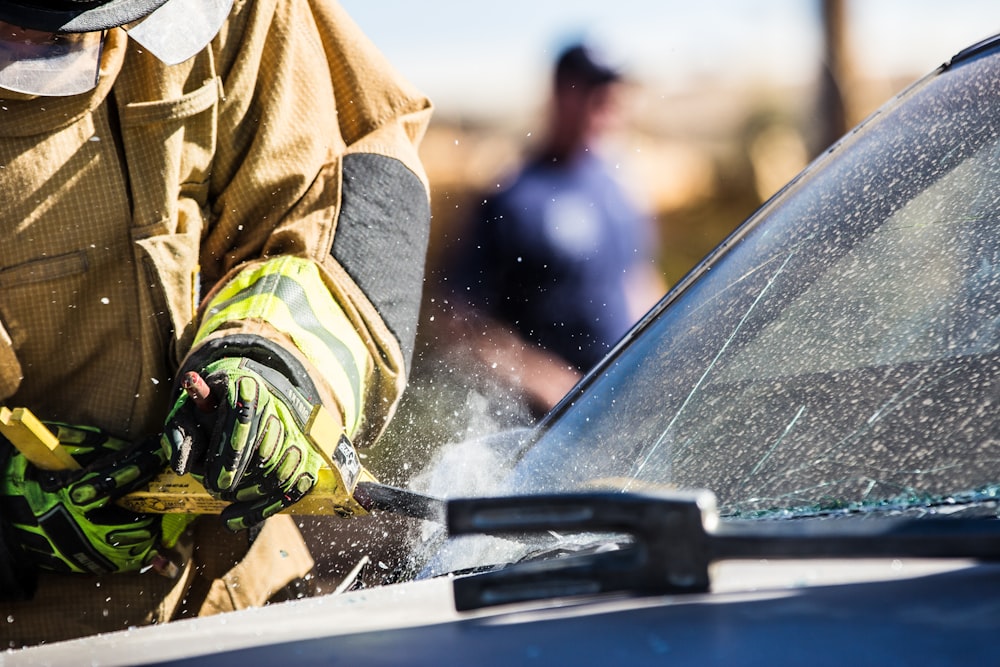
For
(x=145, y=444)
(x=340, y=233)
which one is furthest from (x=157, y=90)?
(x=145, y=444)

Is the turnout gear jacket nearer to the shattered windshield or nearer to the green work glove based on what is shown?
the green work glove

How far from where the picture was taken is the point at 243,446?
1640 mm

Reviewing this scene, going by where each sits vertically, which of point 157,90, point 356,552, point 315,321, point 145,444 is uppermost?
point 157,90

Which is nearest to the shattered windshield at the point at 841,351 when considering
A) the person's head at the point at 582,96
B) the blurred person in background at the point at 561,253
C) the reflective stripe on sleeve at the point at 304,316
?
the reflective stripe on sleeve at the point at 304,316

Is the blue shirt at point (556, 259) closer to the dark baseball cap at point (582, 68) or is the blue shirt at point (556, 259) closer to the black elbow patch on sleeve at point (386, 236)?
the dark baseball cap at point (582, 68)

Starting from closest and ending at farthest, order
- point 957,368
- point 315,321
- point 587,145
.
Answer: point 957,368 → point 315,321 → point 587,145

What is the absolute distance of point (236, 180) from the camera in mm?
2086

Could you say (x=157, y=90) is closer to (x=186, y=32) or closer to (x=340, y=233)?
(x=186, y=32)

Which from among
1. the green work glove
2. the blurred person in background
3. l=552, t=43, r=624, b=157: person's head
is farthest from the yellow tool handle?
l=552, t=43, r=624, b=157: person's head

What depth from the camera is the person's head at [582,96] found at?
3.52 metres

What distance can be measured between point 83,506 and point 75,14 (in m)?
0.79

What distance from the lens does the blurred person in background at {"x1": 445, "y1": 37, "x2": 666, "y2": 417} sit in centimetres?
326

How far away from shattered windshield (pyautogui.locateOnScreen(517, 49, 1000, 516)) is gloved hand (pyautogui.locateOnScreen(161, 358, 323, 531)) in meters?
0.37

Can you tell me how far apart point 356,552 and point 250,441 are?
0.48m
